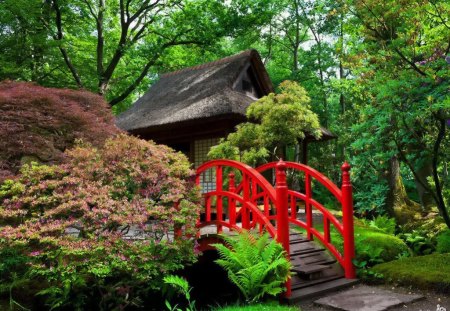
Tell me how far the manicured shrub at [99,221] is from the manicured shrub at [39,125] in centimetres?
135

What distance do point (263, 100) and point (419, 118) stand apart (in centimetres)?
385

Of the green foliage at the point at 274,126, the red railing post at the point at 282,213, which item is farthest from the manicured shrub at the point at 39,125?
the red railing post at the point at 282,213

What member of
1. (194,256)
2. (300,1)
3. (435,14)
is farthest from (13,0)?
(300,1)

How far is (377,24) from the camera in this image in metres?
5.84

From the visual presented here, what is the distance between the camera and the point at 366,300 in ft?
16.3

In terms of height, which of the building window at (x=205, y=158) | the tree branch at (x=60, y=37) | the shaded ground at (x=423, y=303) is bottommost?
the shaded ground at (x=423, y=303)

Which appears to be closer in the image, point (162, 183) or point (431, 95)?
point (431, 95)

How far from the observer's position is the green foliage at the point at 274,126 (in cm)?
829

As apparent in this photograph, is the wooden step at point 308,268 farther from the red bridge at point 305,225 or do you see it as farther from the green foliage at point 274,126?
the green foliage at point 274,126

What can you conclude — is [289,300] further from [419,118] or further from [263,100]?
[263,100]

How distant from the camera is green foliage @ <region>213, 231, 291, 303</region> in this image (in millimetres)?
4742

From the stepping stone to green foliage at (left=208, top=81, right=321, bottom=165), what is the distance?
3.77 metres

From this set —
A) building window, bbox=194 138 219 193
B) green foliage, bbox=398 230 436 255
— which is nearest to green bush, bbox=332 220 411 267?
green foliage, bbox=398 230 436 255

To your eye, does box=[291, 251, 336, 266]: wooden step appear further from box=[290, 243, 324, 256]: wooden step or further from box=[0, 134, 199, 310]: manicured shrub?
box=[0, 134, 199, 310]: manicured shrub
